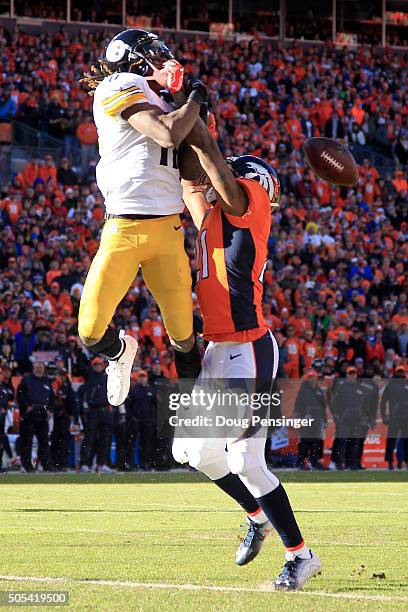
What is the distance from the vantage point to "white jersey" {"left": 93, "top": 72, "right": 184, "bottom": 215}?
20.4ft

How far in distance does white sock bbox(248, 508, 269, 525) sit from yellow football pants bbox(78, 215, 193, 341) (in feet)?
3.32

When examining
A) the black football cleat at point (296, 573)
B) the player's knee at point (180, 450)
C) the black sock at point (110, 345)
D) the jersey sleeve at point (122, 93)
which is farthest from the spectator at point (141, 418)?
the black football cleat at point (296, 573)

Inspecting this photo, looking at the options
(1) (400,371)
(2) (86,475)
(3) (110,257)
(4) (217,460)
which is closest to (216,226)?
(3) (110,257)

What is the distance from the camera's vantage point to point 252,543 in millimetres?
6000

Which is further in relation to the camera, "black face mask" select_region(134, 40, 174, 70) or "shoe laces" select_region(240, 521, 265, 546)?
"black face mask" select_region(134, 40, 174, 70)

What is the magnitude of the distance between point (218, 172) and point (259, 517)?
1.73m

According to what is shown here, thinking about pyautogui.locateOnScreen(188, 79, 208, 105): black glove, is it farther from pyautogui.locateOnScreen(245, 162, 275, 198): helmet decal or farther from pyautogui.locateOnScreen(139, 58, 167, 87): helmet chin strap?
pyautogui.locateOnScreen(245, 162, 275, 198): helmet decal

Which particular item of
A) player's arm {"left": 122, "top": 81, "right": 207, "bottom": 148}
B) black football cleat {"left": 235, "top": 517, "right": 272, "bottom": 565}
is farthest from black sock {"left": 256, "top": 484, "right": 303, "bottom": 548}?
player's arm {"left": 122, "top": 81, "right": 207, "bottom": 148}

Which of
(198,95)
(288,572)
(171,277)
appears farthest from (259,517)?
(198,95)

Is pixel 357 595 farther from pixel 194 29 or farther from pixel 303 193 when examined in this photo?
pixel 194 29

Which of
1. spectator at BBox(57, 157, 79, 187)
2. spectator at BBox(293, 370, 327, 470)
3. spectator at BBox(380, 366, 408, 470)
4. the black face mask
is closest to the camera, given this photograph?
the black face mask

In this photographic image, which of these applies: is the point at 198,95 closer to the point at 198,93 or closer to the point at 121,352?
the point at 198,93

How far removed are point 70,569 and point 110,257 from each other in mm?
1569

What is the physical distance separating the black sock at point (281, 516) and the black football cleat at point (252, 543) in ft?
1.33
